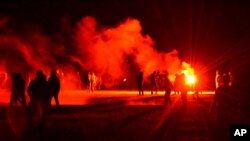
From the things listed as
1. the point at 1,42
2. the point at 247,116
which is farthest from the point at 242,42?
the point at 247,116

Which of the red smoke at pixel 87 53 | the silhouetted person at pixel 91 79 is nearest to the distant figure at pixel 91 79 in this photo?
the silhouetted person at pixel 91 79

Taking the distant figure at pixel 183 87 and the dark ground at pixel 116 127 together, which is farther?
the distant figure at pixel 183 87

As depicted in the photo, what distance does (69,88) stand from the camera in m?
53.8

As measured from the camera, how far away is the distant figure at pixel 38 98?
15.4 m

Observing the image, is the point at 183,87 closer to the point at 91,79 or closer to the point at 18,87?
the point at 18,87

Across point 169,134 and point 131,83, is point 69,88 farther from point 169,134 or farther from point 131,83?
point 169,134

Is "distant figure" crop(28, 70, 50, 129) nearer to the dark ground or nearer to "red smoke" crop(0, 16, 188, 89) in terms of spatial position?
the dark ground

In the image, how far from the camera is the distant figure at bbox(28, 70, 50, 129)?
15.4 metres

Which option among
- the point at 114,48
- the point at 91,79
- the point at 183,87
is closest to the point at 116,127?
the point at 183,87

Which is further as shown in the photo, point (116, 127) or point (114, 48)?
point (114, 48)

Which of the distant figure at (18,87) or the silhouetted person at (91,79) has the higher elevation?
the silhouetted person at (91,79)

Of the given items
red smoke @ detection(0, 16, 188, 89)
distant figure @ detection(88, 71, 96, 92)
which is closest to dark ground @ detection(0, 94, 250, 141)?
distant figure @ detection(88, 71, 96, 92)

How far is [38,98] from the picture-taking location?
15.5 m

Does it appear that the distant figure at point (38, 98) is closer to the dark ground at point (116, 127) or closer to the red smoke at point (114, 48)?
the dark ground at point (116, 127)
